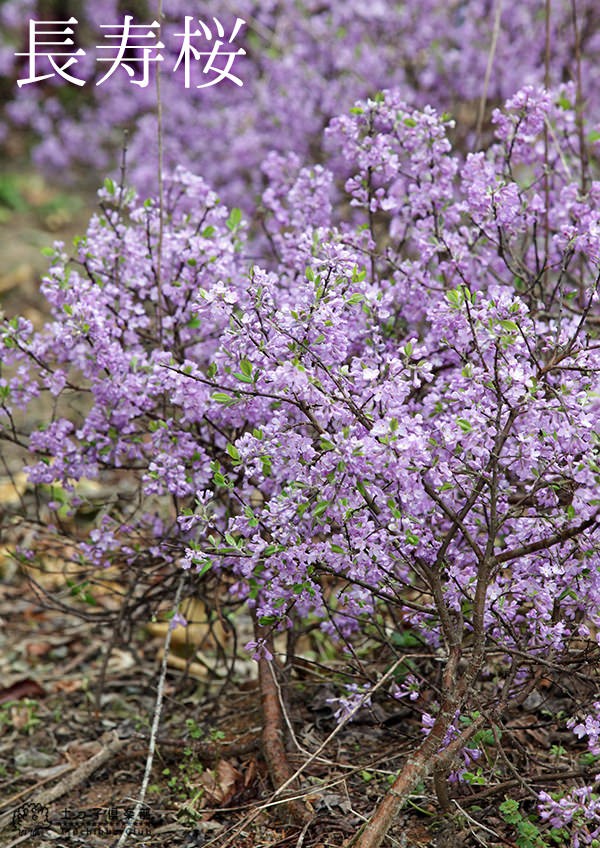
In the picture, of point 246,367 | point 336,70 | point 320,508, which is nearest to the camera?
point 320,508

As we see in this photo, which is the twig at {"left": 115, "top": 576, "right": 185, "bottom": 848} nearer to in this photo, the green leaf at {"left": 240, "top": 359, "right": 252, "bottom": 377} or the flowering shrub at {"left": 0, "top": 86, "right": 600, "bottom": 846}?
the flowering shrub at {"left": 0, "top": 86, "right": 600, "bottom": 846}

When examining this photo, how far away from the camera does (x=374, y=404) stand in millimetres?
2520

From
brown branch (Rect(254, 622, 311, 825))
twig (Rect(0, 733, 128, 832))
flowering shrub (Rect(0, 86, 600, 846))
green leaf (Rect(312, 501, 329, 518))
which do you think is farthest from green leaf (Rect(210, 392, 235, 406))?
twig (Rect(0, 733, 128, 832))

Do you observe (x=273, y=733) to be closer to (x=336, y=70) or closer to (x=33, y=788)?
(x=33, y=788)

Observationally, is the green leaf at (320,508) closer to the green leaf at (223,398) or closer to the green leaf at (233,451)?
the green leaf at (233,451)

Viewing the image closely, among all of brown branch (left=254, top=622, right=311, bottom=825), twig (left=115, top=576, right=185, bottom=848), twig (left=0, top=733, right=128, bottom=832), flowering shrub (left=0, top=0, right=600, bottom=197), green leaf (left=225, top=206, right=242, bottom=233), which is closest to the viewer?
twig (left=115, top=576, right=185, bottom=848)

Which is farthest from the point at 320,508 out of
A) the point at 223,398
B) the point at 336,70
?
the point at 336,70

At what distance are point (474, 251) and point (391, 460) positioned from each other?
1.23m

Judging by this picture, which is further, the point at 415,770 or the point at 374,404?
the point at 374,404

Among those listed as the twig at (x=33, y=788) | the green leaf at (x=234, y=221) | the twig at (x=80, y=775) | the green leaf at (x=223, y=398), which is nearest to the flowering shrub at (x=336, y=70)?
the green leaf at (x=234, y=221)

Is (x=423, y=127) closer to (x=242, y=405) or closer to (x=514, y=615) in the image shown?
(x=242, y=405)

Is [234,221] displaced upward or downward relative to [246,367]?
upward

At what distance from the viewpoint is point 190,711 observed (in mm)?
3650

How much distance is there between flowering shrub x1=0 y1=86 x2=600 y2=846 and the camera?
237cm
